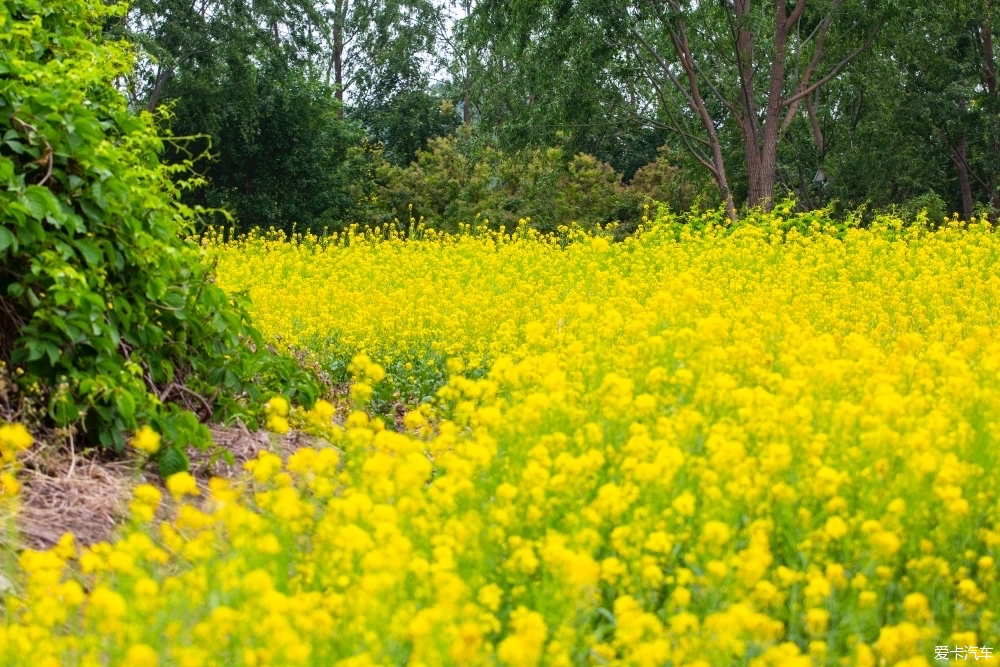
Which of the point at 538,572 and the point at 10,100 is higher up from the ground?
the point at 10,100

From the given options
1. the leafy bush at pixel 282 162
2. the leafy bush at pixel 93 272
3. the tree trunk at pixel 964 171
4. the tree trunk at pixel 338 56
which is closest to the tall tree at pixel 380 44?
the tree trunk at pixel 338 56

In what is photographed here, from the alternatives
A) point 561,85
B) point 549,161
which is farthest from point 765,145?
point 549,161

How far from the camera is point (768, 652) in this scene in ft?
8.20

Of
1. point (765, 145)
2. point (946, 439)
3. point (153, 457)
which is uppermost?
point (765, 145)

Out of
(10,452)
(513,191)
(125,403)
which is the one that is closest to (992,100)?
(513,191)

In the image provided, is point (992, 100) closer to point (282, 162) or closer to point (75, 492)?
point (282, 162)

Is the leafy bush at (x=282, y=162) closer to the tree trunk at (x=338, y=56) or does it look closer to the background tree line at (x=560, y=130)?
the background tree line at (x=560, y=130)

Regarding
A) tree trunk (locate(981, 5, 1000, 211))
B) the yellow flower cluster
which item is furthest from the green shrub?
the yellow flower cluster

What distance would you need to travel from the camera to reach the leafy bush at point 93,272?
4328 mm

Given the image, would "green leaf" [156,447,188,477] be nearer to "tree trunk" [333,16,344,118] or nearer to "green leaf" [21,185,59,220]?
"green leaf" [21,185,59,220]

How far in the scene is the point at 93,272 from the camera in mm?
4496

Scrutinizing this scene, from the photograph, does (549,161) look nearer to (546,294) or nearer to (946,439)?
(546,294)

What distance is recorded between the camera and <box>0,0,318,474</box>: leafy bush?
170 inches

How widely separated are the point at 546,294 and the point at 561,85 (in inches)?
385
